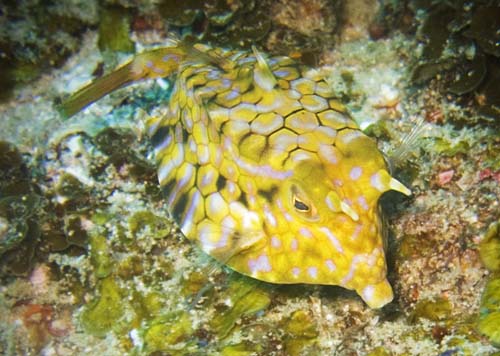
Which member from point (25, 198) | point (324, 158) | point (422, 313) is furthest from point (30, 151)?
point (422, 313)

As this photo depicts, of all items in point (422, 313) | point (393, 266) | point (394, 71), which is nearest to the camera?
point (422, 313)

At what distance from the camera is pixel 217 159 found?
3199 millimetres

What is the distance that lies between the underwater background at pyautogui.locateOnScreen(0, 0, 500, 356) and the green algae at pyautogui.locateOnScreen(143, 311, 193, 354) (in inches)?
0.5

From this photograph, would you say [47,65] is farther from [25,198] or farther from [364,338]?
[364,338]

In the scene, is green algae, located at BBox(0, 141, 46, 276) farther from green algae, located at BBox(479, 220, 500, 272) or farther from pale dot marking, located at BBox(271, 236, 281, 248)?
green algae, located at BBox(479, 220, 500, 272)

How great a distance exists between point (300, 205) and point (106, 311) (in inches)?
89.6

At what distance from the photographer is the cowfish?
2660 millimetres

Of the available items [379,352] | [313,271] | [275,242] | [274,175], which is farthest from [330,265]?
[379,352]

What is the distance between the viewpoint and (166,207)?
4117 millimetres

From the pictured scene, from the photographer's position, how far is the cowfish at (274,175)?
2660 millimetres

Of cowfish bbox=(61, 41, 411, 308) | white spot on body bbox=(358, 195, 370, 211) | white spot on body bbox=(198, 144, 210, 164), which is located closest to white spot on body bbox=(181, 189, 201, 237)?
cowfish bbox=(61, 41, 411, 308)

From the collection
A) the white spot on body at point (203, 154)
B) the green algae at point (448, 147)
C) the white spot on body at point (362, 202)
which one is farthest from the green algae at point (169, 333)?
the green algae at point (448, 147)

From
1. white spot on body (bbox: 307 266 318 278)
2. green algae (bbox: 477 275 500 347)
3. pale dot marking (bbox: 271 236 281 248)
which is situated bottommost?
green algae (bbox: 477 275 500 347)

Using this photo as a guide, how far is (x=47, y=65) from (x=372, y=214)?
14.4ft
